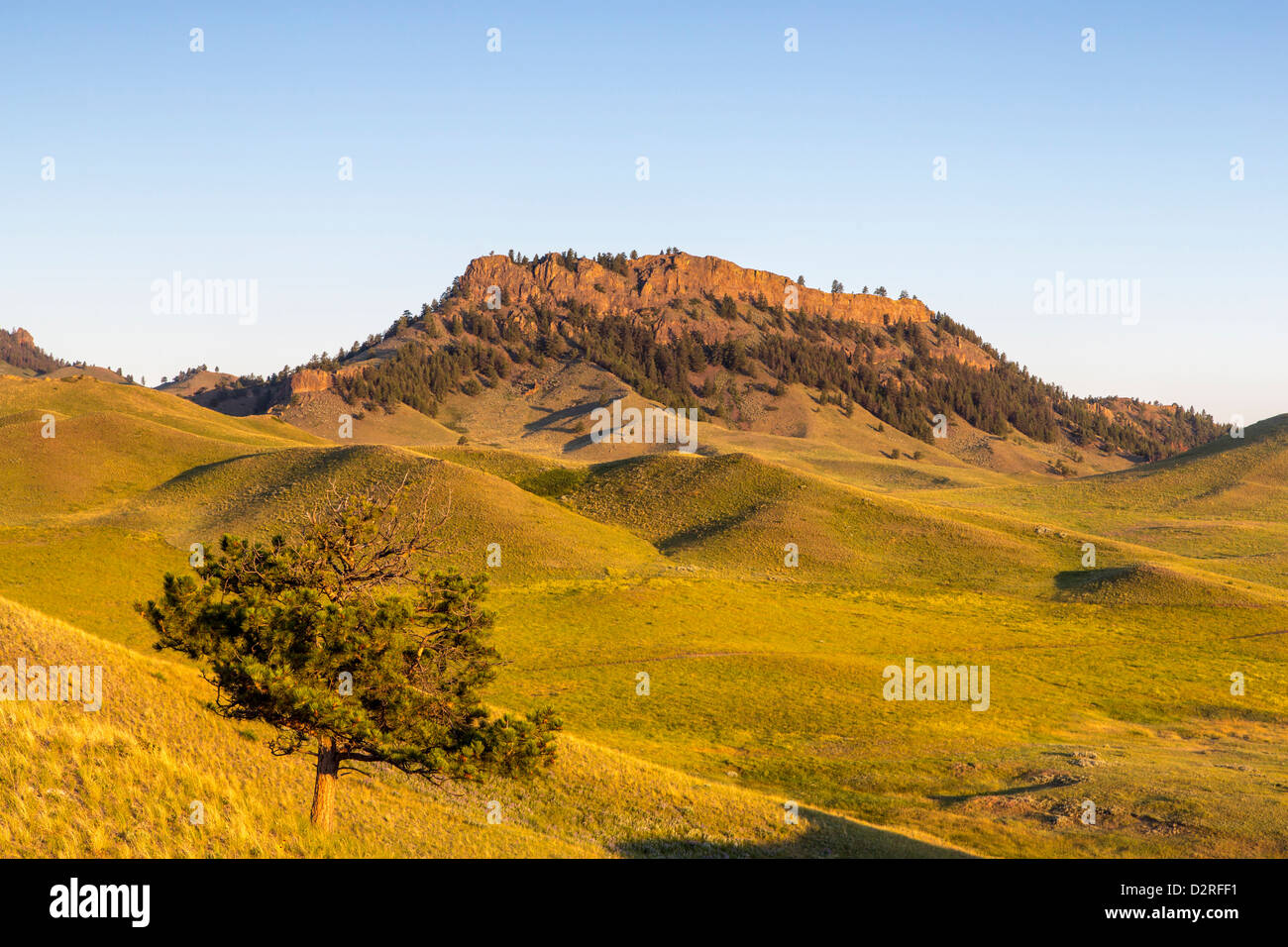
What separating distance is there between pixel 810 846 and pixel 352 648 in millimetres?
15832

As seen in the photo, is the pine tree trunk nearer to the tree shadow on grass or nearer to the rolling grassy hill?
the rolling grassy hill

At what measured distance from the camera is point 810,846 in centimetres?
2802

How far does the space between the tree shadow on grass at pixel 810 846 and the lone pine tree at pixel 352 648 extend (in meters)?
7.21

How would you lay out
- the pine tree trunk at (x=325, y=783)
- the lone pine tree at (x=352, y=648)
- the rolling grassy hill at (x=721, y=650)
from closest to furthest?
1. the lone pine tree at (x=352, y=648)
2. the pine tree trunk at (x=325, y=783)
3. the rolling grassy hill at (x=721, y=650)

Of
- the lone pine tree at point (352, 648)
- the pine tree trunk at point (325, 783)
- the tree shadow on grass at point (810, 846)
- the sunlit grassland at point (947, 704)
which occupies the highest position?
the lone pine tree at point (352, 648)

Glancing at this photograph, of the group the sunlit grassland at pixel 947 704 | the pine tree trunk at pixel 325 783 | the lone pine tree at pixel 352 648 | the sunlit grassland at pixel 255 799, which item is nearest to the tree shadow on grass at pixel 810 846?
the sunlit grassland at pixel 255 799

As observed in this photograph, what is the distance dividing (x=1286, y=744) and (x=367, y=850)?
4982cm

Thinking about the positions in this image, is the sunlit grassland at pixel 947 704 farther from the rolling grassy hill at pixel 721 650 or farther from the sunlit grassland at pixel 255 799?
the sunlit grassland at pixel 255 799

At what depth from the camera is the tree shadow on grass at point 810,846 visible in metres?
26.2

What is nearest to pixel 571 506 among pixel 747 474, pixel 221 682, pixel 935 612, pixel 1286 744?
pixel 747 474

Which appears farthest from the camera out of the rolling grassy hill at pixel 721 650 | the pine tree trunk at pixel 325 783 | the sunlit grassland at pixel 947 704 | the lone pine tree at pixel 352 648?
the sunlit grassland at pixel 947 704

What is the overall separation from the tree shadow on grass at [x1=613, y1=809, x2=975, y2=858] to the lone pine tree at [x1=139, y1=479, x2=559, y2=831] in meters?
7.21

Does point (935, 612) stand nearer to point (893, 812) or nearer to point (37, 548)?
point (893, 812)

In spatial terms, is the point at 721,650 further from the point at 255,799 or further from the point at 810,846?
the point at 255,799
